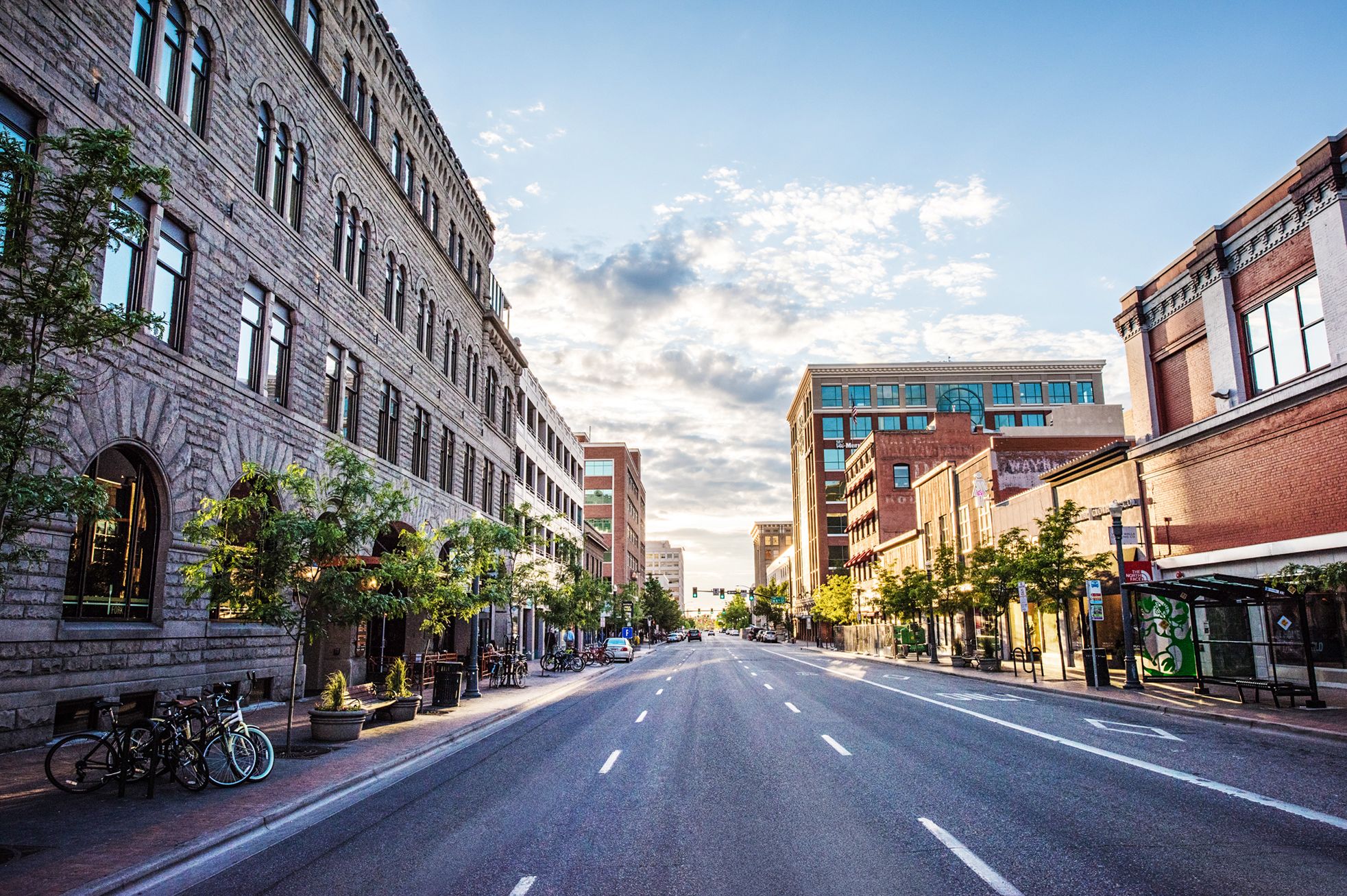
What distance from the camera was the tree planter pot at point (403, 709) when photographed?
716 inches

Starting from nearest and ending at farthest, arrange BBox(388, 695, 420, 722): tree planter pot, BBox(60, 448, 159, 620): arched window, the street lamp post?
BBox(60, 448, 159, 620): arched window < BBox(388, 695, 420, 722): tree planter pot < the street lamp post

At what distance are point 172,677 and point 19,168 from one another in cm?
1134

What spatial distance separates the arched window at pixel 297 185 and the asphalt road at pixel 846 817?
14777 mm

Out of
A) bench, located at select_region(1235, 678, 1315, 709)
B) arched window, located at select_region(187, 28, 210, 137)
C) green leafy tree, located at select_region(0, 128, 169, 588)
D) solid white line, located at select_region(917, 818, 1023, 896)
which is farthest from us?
bench, located at select_region(1235, 678, 1315, 709)

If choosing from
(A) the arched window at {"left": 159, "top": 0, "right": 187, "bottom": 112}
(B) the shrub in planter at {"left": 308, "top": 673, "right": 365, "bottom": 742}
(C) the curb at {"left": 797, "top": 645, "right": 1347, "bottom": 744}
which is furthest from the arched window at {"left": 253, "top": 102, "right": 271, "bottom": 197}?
(C) the curb at {"left": 797, "top": 645, "right": 1347, "bottom": 744}

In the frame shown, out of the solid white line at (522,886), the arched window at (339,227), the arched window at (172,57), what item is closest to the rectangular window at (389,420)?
the arched window at (339,227)

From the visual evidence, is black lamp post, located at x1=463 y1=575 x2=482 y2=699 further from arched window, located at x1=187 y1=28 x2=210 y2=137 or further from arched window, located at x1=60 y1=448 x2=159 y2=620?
arched window, located at x1=187 y1=28 x2=210 y2=137

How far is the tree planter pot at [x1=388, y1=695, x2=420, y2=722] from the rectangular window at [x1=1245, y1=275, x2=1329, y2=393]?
24692 mm

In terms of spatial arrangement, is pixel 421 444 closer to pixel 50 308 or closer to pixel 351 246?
pixel 351 246

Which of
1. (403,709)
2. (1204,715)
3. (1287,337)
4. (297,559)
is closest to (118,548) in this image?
(297,559)

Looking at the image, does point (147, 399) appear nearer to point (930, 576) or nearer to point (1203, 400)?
point (1203, 400)

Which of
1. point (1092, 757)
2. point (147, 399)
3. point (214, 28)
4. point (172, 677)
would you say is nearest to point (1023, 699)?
point (1092, 757)

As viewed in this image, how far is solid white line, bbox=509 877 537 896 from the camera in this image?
627 centimetres

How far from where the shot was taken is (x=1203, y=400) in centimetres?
2839
